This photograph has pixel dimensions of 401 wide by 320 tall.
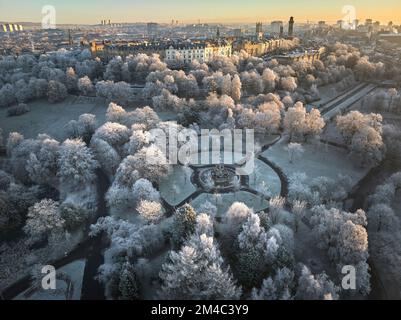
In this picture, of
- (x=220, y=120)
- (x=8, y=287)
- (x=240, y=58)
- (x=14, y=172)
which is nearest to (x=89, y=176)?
(x=14, y=172)

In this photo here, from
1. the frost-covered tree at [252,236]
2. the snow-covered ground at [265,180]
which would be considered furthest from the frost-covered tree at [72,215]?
the snow-covered ground at [265,180]

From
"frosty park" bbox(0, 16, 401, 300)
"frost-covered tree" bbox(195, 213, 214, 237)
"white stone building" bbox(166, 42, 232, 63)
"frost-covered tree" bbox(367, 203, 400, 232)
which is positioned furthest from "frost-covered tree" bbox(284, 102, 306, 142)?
"white stone building" bbox(166, 42, 232, 63)

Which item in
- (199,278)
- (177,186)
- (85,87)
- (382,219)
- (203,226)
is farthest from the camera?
(85,87)

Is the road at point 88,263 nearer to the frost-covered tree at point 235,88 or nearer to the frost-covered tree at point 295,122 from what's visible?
the frost-covered tree at point 295,122

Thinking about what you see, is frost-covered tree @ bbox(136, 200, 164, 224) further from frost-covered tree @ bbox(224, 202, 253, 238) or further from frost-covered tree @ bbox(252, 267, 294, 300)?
frost-covered tree @ bbox(252, 267, 294, 300)

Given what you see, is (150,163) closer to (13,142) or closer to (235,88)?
(13,142)

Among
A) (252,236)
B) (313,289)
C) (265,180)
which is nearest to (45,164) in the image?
(265,180)

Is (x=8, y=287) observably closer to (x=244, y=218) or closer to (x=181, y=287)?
(x=181, y=287)
